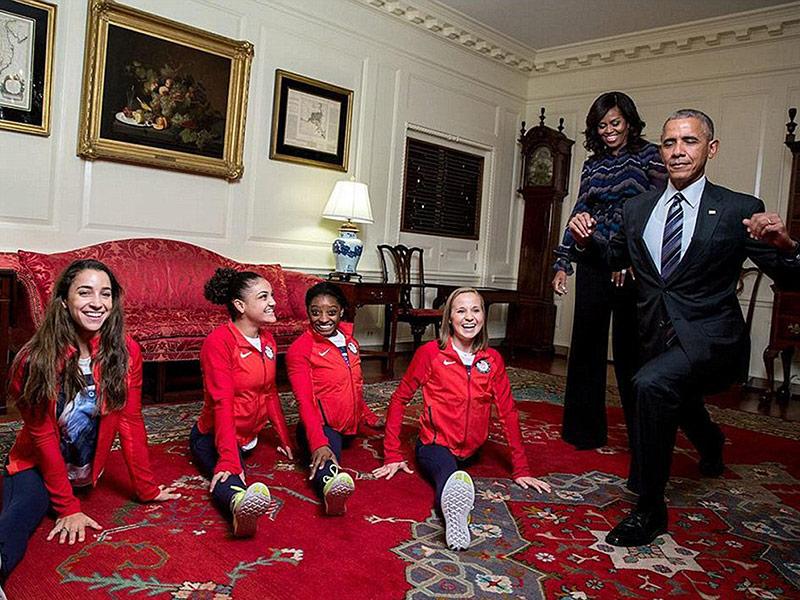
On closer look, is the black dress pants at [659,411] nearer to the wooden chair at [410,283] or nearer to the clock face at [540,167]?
the wooden chair at [410,283]

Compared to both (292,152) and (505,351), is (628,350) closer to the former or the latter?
(292,152)

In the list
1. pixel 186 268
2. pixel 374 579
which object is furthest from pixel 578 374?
pixel 186 268

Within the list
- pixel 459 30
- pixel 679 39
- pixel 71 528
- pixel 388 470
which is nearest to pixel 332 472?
pixel 388 470

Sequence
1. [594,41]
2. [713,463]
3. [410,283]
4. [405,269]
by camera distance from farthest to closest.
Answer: [594,41] → [410,283] → [405,269] → [713,463]

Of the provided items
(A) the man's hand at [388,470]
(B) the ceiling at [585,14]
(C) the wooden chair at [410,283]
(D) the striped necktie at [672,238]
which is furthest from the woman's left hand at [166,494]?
(B) the ceiling at [585,14]

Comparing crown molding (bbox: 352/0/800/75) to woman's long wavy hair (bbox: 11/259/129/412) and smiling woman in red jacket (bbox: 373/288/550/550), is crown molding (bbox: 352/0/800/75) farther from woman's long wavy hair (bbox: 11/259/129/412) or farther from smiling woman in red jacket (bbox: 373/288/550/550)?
woman's long wavy hair (bbox: 11/259/129/412)

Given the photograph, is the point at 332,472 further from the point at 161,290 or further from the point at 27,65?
the point at 27,65

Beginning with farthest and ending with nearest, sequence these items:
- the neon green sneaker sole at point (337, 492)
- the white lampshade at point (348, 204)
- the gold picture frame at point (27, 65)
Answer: the white lampshade at point (348, 204) < the gold picture frame at point (27, 65) < the neon green sneaker sole at point (337, 492)

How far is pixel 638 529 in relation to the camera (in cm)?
214

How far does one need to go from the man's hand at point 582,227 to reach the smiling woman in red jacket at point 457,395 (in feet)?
1.58

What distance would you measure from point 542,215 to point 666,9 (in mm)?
2220

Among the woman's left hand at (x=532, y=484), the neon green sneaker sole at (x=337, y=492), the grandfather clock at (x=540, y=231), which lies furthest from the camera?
the grandfather clock at (x=540, y=231)

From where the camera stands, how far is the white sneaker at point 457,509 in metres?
2.00

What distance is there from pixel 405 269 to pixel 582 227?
3616 millimetres
